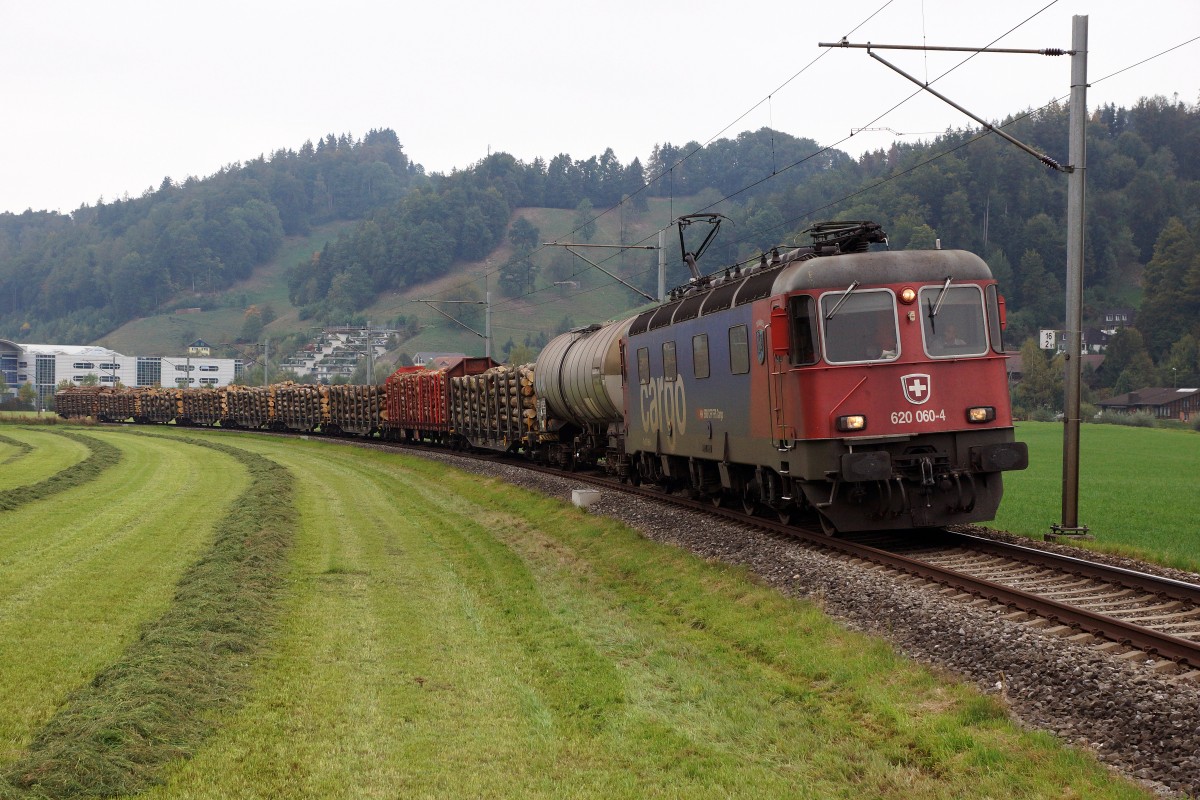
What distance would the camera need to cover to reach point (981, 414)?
14047 millimetres

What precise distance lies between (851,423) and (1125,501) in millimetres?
13584

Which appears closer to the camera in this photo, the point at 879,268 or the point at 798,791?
the point at 798,791

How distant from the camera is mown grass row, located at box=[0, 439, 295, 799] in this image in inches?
263

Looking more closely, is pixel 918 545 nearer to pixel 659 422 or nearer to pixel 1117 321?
pixel 659 422

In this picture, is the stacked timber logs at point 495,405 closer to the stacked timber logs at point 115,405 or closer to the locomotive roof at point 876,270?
the locomotive roof at point 876,270

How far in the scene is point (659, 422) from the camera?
20688mm

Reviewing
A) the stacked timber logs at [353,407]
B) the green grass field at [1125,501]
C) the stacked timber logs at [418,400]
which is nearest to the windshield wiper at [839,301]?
the green grass field at [1125,501]

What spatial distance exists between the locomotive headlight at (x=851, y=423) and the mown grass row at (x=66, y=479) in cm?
1663

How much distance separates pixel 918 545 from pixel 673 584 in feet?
11.3

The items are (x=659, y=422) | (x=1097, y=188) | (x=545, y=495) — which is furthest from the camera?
(x=1097, y=188)

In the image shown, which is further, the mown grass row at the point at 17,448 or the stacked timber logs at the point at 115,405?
the stacked timber logs at the point at 115,405

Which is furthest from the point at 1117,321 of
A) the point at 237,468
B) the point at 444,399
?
the point at 237,468

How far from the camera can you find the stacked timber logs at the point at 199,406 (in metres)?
80.1

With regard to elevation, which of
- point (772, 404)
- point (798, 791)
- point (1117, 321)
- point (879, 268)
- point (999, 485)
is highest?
point (1117, 321)
